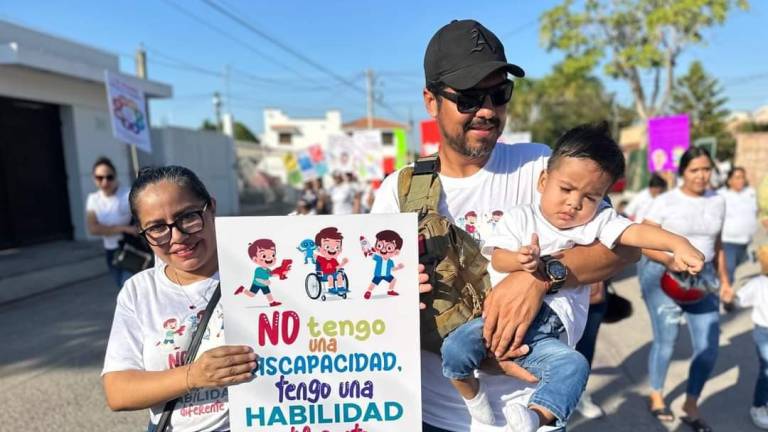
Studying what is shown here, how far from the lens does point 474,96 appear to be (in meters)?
1.62

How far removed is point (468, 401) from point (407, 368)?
252 millimetres

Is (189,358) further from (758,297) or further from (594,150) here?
(758,297)

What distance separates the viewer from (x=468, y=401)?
1603 mm

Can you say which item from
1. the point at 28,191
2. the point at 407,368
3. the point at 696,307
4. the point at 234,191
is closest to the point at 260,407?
the point at 407,368

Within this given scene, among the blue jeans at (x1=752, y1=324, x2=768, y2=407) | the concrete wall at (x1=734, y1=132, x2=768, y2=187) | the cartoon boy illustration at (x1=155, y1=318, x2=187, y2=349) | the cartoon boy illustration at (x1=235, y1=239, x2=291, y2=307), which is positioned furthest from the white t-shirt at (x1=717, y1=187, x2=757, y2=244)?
the concrete wall at (x1=734, y1=132, x2=768, y2=187)

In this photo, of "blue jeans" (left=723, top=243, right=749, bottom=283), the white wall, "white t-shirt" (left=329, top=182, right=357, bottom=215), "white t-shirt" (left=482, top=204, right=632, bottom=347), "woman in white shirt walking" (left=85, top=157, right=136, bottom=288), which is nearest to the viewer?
"white t-shirt" (left=482, top=204, right=632, bottom=347)

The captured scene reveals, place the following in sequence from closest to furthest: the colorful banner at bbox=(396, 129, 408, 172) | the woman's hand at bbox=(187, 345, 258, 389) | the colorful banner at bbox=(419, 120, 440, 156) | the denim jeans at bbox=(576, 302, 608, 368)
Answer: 1. the woman's hand at bbox=(187, 345, 258, 389)
2. the denim jeans at bbox=(576, 302, 608, 368)
3. the colorful banner at bbox=(419, 120, 440, 156)
4. the colorful banner at bbox=(396, 129, 408, 172)

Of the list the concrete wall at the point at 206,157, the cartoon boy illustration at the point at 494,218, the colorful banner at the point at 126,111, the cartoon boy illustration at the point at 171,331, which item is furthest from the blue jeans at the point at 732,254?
the concrete wall at the point at 206,157

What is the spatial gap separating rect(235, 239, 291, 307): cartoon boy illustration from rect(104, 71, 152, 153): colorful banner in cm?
685

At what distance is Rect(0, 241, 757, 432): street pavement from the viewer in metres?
3.58

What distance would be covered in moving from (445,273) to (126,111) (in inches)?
293

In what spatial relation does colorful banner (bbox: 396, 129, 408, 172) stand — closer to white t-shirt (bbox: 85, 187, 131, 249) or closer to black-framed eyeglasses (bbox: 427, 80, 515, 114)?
white t-shirt (bbox: 85, 187, 131, 249)

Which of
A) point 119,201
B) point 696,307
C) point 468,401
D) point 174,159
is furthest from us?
point 174,159

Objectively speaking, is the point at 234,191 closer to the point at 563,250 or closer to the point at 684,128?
the point at 684,128
